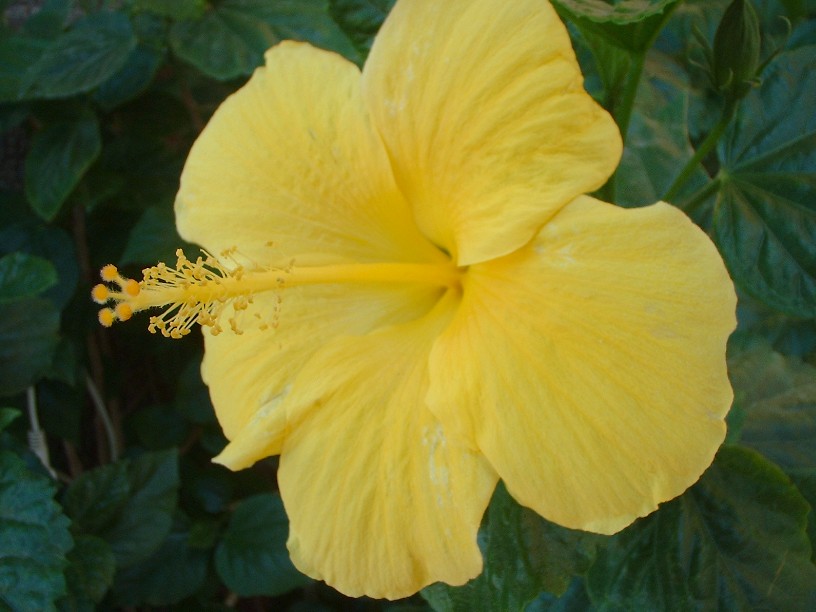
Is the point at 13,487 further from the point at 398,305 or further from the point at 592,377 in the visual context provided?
the point at 592,377

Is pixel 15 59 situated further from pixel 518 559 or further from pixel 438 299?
pixel 518 559

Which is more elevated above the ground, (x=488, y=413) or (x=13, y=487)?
(x=488, y=413)

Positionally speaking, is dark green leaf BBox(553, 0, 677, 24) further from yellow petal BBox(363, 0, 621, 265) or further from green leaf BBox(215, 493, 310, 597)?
green leaf BBox(215, 493, 310, 597)

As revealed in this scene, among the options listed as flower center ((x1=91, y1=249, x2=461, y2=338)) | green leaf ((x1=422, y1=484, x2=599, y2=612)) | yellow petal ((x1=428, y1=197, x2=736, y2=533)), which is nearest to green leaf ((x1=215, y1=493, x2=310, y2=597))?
green leaf ((x1=422, y1=484, x2=599, y2=612))

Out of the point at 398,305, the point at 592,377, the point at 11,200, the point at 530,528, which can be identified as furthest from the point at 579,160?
the point at 11,200

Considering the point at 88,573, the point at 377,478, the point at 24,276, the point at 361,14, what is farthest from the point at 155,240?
the point at 377,478
